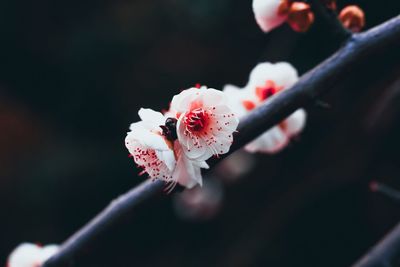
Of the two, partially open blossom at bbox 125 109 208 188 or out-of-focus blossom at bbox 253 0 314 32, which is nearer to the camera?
partially open blossom at bbox 125 109 208 188

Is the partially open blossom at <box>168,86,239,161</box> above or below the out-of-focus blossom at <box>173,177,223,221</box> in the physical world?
below

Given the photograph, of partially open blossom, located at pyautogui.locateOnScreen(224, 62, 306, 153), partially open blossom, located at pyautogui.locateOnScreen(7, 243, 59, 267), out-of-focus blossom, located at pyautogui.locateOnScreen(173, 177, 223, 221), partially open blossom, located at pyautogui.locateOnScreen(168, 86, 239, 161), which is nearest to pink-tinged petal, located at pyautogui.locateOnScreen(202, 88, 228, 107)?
partially open blossom, located at pyautogui.locateOnScreen(168, 86, 239, 161)

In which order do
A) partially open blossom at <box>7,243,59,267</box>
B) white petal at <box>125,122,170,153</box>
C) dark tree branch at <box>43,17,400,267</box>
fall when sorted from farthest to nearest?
partially open blossom at <box>7,243,59,267</box> → dark tree branch at <box>43,17,400,267</box> → white petal at <box>125,122,170,153</box>

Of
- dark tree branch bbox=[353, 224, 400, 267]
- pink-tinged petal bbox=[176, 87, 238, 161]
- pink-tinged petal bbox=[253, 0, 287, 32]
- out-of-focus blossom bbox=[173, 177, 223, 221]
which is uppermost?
out-of-focus blossom bbox=[173, 177, 223, 221]

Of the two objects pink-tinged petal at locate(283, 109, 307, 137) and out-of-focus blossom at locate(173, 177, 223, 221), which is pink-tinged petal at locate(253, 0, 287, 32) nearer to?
pink-tinged petal at locate(283, 109, 307, 137)

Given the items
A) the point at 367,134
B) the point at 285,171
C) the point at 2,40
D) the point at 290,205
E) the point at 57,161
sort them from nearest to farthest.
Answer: the point at 367,134, the point at 290,205, the point at 285,171, the point at 57,161, the point at 2,40

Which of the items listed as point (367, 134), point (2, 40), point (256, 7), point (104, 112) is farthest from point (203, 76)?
point (256, 7)

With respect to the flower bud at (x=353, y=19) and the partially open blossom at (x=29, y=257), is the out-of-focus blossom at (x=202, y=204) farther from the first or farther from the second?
the flower bud at (x=353, y=19)

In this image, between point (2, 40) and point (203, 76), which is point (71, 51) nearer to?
point (2, 40)
